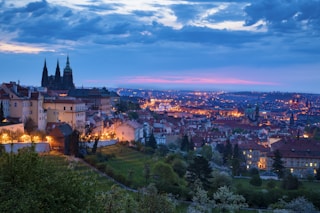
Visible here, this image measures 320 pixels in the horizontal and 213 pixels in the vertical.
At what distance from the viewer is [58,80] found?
86438 millimetres

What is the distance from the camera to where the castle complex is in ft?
281

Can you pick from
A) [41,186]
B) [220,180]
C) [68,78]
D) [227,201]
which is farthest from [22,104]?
[68,78]

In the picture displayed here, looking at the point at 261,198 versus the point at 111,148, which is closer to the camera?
the point at 261,198

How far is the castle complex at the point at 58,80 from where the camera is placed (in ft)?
281

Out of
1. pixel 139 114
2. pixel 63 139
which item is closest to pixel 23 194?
pixel 63 139

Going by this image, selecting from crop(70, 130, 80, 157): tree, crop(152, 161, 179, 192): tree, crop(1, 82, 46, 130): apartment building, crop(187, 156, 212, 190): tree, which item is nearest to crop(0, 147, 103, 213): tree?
crop(152, 161, 179, 192): tree

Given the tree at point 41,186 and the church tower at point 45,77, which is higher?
the church tower at point 45,77

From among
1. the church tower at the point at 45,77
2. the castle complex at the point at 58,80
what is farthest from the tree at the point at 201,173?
the church tower at the point at 45,77

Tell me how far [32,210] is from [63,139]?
29.3 metres

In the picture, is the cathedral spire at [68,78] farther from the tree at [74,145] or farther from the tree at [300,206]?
the tree at [300,206]

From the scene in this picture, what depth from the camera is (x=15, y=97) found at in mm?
45125

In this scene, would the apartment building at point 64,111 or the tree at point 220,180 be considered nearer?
the tree at point 220,180

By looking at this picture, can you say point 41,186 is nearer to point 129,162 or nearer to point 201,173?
point 201,173

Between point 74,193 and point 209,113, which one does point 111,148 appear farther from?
point 209,113
